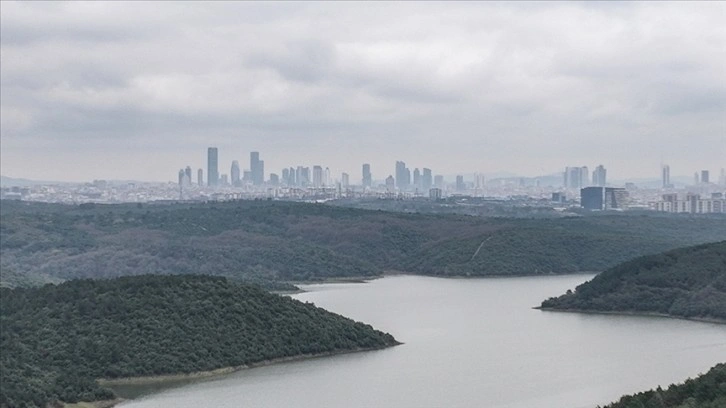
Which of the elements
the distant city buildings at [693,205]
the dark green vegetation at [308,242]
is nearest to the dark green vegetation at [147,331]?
the dark green vegetation at [308,242]

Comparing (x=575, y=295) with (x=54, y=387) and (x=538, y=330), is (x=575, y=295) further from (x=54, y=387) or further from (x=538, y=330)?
(x=54, y=387)

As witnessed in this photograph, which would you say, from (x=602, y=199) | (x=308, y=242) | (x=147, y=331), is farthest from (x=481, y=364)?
(x=602, y=199)

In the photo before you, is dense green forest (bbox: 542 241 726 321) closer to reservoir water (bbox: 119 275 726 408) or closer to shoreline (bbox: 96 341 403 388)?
reservoir water (bbox: 119 275 726 408)

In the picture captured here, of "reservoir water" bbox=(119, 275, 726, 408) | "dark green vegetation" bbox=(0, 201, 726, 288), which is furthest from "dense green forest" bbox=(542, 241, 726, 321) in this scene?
"dark green vegetation" bbox=(0, 201, 726, 288)

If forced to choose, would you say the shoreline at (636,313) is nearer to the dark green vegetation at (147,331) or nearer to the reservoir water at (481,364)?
the reservoir water at (481,364)

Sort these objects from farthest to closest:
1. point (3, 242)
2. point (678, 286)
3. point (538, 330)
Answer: point (3, 242)
point (678, 286)
point (538, 330)

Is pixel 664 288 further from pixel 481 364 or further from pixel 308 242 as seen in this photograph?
pixel 308 242

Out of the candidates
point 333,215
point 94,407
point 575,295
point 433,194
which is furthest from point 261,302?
point 433,194
